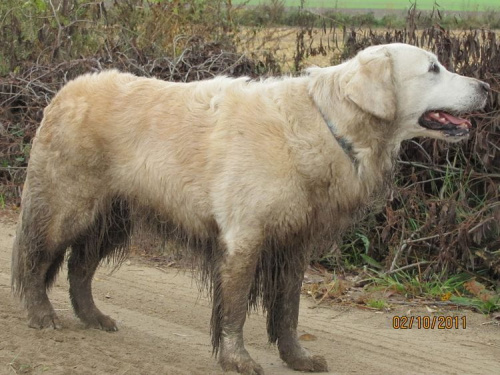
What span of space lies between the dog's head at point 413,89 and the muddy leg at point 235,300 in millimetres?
1095

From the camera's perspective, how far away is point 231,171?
550 centimetres

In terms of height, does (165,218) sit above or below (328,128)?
below

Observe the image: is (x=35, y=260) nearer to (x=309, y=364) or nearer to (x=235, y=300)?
(x=235, y=300)

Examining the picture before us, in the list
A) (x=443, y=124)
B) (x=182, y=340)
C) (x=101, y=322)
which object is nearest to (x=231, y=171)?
(x=443, y=124)

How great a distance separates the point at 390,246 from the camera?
331 inches

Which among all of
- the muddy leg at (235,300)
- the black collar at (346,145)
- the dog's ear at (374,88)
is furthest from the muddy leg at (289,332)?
the dog's ear at (374,88)

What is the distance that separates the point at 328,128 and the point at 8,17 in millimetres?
7979

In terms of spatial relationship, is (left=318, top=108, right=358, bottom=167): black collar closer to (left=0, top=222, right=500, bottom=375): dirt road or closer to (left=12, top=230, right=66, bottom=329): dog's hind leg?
(left=0, top=222, right=500, bottom=375): dirt road

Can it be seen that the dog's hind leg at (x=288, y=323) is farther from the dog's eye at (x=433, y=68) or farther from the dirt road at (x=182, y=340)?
the dog's eye at (x=433, y=68)

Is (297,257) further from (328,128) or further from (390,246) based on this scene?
(390,246)

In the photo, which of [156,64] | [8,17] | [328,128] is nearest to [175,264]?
[156,64]
